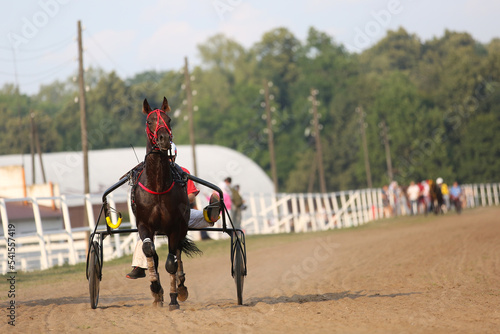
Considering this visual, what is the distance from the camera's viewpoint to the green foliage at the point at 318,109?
7319 cm

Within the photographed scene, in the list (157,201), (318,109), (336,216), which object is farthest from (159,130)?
(318,109)

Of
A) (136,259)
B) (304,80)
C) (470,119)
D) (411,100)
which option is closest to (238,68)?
(304,80)

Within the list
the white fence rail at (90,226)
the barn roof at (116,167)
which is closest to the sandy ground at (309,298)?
the white fence rail at (90,226)

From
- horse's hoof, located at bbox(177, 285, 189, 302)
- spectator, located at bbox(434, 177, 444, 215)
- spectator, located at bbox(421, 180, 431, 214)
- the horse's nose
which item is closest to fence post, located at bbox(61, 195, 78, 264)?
horse's hoof, located at bbox(177, 285, 189, 302)

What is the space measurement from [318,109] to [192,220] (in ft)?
250

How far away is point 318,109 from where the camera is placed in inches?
3364

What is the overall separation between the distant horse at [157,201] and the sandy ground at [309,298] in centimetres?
68

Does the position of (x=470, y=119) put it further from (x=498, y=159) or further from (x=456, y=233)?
(x=456, y=233)

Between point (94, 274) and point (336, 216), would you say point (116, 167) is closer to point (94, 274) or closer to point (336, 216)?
point (336, 216)

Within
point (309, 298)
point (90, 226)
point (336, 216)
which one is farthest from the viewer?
point (336, 216)

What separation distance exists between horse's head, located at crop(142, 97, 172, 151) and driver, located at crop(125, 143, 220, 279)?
0.58m

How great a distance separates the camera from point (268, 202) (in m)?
46.8

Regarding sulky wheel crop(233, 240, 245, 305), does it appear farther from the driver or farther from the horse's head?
the horse's head

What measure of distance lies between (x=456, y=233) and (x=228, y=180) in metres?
7.01
